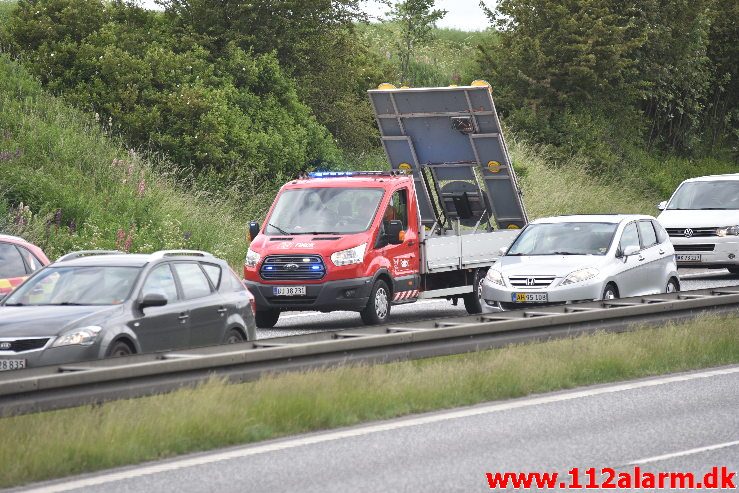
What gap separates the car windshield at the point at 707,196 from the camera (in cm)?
3009

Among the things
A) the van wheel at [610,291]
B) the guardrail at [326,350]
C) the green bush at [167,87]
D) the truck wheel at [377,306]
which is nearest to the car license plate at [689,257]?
the van wheel at [610,291]

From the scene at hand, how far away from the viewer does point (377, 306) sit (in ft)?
69.6

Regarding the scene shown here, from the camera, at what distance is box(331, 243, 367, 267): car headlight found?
819 inches

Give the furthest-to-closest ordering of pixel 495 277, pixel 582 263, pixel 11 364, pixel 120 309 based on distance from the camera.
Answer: pixel 495 277
pixel 582 263
pixel 120 309
pixel 11 364

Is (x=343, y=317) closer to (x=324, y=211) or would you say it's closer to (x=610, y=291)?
(x=324, y=211)

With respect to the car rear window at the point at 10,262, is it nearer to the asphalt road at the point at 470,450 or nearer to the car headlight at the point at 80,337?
the car headlight at the point at 80,337

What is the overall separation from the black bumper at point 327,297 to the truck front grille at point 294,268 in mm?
133

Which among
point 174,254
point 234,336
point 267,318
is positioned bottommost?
point 267,318

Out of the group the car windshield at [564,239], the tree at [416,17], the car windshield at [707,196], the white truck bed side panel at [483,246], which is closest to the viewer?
the car windshield at [564,239]

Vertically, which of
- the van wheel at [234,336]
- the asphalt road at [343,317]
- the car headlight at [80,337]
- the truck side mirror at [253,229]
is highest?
the car headlight at [80,337]

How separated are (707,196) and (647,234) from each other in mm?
8790

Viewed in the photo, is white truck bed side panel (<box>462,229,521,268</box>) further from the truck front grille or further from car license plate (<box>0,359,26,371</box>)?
car license plate (<box>0,359,26,371</box>)

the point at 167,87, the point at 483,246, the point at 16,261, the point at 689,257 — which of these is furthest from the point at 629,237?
the point at 167,87

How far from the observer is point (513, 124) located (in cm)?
4597
